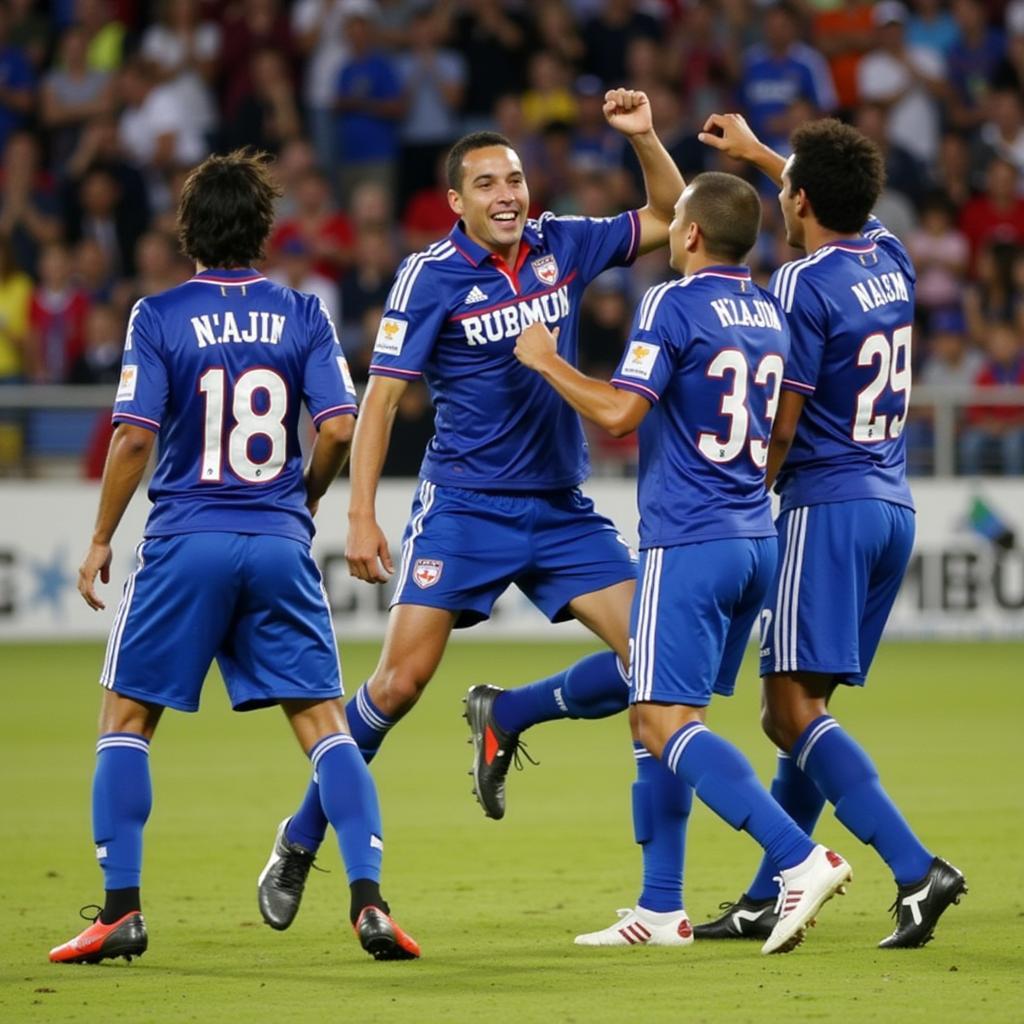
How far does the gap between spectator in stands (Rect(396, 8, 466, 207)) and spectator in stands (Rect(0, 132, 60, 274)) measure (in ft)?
10.4

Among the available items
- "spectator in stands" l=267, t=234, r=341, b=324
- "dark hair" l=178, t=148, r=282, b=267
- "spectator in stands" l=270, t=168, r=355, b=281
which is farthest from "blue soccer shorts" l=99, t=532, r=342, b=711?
"spectator in stands" l=270, t=168, r=355, b=281

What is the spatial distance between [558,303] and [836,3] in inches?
540

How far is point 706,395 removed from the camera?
6117 mm

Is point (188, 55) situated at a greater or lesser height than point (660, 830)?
greater

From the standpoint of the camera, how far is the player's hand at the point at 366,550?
6289 millimetres

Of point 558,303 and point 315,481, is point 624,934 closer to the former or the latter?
point 315,481

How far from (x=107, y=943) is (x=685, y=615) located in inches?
76.4

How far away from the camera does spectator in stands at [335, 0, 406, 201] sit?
Answer: 18.5m

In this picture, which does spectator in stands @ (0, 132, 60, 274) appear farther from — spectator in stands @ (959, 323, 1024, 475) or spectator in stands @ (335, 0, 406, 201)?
spectator in stands @ (959, 323, 1024, 475)

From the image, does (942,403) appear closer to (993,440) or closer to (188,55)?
(993,440)

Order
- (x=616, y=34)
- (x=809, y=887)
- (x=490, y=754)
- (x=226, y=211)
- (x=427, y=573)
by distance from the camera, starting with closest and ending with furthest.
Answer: (x=809, y=887) < (x=226, y=211) < (x=427, y=573) < (x=490, y=754) < (x=616, y=34)

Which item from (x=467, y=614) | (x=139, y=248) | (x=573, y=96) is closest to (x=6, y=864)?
(x=467, y=614)

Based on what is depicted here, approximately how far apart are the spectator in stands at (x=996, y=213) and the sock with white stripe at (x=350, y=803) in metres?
12.8

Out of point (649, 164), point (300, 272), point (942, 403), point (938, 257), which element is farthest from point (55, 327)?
point (649, 164)
